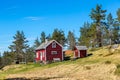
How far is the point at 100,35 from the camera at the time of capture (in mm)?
113688

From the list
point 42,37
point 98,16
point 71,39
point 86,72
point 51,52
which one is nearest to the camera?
point 86,72

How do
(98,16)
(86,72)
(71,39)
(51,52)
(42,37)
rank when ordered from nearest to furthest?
(86,72)
(51,52)
(98,16)
(42,37)
(71,39)

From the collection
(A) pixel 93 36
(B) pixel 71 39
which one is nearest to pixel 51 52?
(A) pixel 93 36

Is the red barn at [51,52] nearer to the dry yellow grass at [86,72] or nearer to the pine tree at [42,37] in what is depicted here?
the dry yellow grass at [86,72]

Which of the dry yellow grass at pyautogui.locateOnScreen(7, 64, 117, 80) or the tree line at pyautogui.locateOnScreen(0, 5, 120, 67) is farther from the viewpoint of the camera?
the tree line at pyautogui.locateOnScreen(0, 5, 120, 67)

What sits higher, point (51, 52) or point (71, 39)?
point (71, 39)

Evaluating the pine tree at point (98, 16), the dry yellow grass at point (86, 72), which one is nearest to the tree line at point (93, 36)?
the pine tree at point (98, 16)

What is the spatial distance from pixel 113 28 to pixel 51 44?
48.6m

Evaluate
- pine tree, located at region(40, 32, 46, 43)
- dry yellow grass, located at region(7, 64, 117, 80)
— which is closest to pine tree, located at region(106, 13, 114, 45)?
pine tree, located at region(40, 32, 46, 43)

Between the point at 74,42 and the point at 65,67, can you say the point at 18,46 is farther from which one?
the point at 65,67

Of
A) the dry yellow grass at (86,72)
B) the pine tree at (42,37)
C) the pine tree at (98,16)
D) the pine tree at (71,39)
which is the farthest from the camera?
the pine tree at (71,39)

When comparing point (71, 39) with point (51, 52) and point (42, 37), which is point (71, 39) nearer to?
point (42, 37)

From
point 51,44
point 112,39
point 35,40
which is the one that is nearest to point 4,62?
point 35,40

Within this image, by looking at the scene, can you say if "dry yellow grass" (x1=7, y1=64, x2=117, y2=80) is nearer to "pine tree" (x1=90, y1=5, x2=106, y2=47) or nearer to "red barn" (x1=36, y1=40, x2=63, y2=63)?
"red barn" (x1=36, y1=40, x2=63, y2=63)
